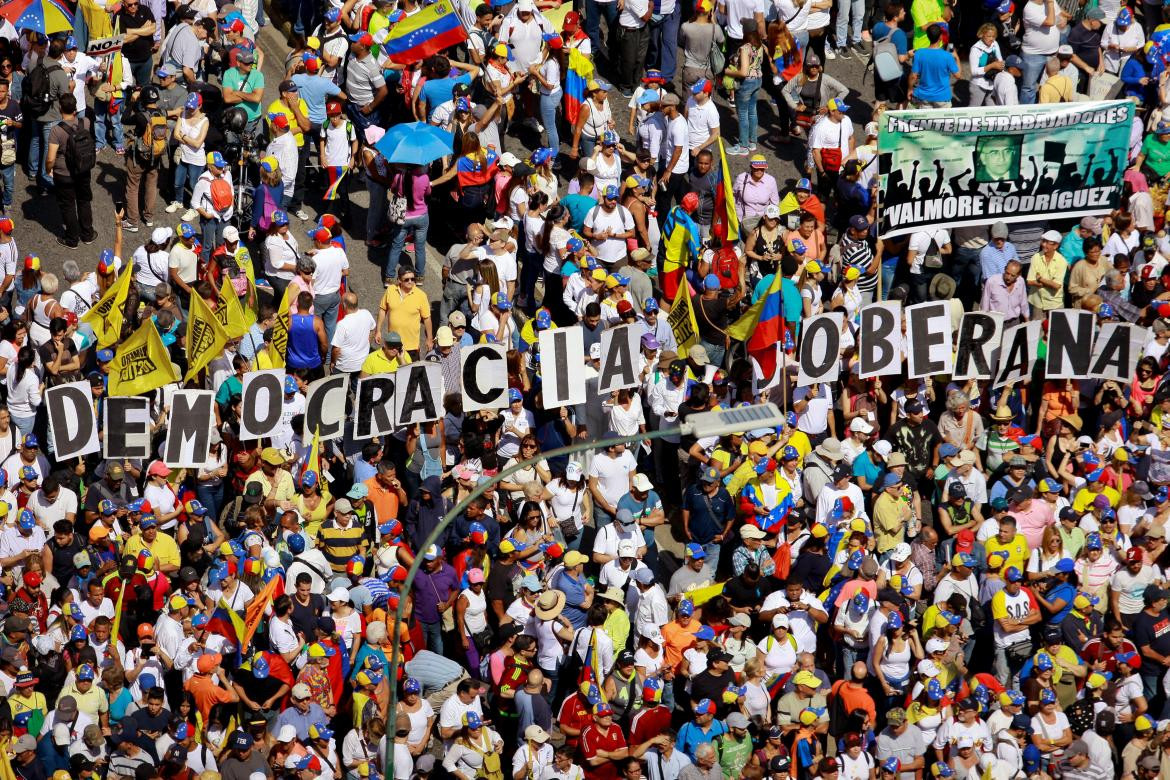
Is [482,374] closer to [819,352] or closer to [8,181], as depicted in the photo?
[819,352]

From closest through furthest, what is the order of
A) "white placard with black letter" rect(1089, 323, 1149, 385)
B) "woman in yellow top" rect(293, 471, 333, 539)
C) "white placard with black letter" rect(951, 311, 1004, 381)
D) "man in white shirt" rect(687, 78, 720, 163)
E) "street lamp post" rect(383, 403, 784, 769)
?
"street lamp post" rect(383, 403, 784, 769) → "woman in yellow top" rect(293, 471, 333, 539) → "white placard with black letter" rect(951, 311, 1004, 381) → "white placard with black letter" rect(1089, 323, 1149, 385) → "man in white shirt" rect(687, 78, 720, 163)

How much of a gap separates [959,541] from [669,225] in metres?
4.75

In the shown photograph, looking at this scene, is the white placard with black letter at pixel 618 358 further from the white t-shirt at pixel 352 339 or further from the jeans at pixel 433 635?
the jeans at pixel 433 635

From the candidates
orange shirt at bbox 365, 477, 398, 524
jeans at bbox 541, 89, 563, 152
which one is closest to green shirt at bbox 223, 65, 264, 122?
jeans at bbox 541, 89, 563, 152

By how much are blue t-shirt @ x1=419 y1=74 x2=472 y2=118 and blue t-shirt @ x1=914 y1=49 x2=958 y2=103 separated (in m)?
5.35

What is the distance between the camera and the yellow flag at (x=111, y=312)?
21.7 meters

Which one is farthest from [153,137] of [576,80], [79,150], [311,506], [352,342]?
[311,506]

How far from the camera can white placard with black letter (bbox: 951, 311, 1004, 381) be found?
23.1 metres

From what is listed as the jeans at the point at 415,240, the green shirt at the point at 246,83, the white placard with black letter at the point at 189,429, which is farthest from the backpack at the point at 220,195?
the white placard with black letter at the point at 189,429

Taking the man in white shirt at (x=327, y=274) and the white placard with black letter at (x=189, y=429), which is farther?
the man in white shirt at (x=327, y=274)

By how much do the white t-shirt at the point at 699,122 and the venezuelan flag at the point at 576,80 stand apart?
1.28 m

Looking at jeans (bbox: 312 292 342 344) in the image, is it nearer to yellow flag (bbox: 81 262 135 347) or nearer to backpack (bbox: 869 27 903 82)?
yellow flag (bbox: 81 262 135 347)

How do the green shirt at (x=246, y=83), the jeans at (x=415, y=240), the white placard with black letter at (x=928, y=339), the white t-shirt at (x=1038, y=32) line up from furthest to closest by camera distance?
1. the white t-shirt at (x=1038, y=32)
2. the green shirt at (x=246, y=83)
3. the jeans at (x=415, y=240)
4. the white placard with black letter at (x=928, y=339)

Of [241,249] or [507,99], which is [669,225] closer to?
[507,99]
